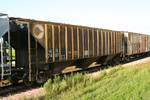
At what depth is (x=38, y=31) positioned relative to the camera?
8000 millimetres

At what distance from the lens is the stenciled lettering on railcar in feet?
25.8

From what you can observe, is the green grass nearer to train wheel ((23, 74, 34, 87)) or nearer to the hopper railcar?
the hopper railcar

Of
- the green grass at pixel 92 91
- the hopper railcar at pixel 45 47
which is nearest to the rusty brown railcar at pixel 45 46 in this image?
the hopper railcar at pixel 45 47

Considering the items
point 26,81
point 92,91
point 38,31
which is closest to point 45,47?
point 38,31

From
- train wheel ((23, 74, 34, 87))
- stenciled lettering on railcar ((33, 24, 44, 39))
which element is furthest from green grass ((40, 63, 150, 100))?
stenciled lettering on railcar ((33, 24, 44, 39))

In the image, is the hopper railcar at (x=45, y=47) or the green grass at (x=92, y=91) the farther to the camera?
the hopper railcar at (x=45, y=47)

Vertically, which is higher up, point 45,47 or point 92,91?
point 45,47

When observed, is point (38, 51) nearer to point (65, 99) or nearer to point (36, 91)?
point (36, 91)

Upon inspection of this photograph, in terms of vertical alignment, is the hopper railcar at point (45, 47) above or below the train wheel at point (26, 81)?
above

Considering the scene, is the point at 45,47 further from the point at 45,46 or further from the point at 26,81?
the point at 26,81

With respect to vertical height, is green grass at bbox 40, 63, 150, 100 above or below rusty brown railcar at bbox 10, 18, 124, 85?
below

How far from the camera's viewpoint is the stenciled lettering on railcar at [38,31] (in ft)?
25.8

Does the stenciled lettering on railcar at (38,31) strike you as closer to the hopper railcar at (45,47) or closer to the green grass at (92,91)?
the hopper railcar at (45,47)

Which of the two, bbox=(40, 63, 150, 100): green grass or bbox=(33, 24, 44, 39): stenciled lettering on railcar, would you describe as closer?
bbox=(40, 63, 150, 100): green grass
